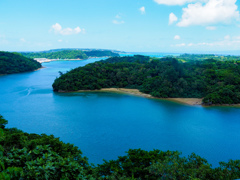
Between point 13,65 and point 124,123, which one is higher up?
point 13,65

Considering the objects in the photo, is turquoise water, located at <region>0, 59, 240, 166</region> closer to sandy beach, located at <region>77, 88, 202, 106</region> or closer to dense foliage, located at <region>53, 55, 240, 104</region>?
sandy beach, located at <region>77, 88, 202, 106</region>

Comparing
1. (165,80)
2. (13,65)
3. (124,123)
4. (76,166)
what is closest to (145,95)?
(165,80)

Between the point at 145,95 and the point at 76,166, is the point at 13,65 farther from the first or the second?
the point at 76,166

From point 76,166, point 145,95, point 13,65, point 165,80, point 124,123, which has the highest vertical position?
point 13,65

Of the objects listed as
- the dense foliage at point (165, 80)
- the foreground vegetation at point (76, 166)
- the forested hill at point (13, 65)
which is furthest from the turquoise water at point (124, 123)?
the forested hill at point (13, 65)

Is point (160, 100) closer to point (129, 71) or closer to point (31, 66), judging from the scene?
point (129, 71)

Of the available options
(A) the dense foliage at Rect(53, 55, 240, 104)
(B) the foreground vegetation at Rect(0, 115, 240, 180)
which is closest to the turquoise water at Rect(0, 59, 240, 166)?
(A) the dense foliage at Rect(53, 55, 240, 104)

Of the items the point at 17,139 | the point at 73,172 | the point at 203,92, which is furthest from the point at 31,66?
the point at 73,172
